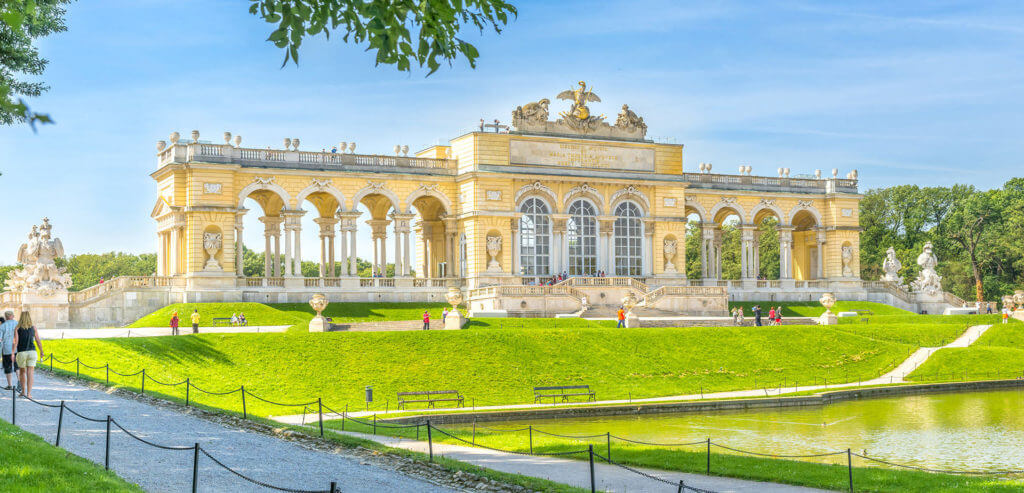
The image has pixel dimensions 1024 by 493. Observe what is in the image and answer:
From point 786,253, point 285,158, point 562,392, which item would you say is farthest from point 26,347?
point 786,253

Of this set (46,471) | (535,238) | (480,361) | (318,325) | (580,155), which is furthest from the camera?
(580,155)

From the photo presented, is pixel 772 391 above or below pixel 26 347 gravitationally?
below

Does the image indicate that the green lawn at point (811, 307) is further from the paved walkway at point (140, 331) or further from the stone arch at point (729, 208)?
the paved walkway at point (140, 331)


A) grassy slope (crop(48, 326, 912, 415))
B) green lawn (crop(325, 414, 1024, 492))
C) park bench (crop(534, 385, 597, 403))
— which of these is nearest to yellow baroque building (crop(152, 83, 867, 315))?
grassy slope (crop(48, 326, 912, 415))

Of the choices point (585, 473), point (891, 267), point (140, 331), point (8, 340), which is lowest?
point (585, 473)

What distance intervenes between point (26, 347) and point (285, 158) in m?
37.0

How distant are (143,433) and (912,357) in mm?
35273

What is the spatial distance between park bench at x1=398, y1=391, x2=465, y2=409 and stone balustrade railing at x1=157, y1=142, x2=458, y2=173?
2621 centimetres

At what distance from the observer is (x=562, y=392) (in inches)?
1400

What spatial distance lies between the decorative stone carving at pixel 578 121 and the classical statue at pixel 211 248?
1796 centimetres

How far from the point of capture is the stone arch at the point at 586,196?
6328 cm

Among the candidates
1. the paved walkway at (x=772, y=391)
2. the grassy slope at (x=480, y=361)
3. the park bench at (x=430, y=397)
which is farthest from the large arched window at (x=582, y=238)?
the park bench at (x=430, y=397)

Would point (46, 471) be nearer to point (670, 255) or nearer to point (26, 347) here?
point (26, 347)

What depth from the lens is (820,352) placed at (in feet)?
151
